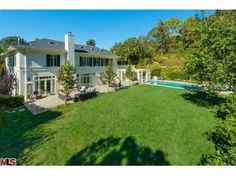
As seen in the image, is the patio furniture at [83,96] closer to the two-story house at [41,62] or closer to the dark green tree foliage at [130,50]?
the two-story house at [41,62]

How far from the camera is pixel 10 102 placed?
19141mm

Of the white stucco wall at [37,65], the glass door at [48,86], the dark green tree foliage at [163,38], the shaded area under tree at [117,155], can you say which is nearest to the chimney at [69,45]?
the white stucco wall at [37,65]

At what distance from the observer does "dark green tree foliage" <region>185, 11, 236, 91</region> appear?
43.9 feet

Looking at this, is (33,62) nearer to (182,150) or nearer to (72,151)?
(72,151)

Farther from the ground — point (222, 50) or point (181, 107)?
point (222, 50)

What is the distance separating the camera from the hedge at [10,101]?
18.1m

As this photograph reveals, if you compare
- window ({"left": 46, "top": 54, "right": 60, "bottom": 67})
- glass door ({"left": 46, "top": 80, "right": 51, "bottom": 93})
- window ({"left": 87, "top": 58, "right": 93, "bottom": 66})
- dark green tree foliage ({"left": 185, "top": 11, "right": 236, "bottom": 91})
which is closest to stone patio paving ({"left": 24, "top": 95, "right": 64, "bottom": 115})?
glass door ({"left": 46, "top": 80, "right": 51, "bottom": 93})

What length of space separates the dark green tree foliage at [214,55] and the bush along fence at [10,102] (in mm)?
17241

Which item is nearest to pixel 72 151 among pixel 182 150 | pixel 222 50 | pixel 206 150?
pixel 182 150

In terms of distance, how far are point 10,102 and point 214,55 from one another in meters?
19.6

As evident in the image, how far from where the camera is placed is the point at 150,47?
64562mm

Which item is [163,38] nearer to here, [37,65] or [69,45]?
[69,45]

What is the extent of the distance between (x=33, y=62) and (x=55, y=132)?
571 inches

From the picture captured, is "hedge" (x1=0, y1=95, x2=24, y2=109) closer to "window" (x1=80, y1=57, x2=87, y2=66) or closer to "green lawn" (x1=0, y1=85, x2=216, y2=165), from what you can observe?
"green lawn" (x1=0, y1=85, x2=216, y2=165)
